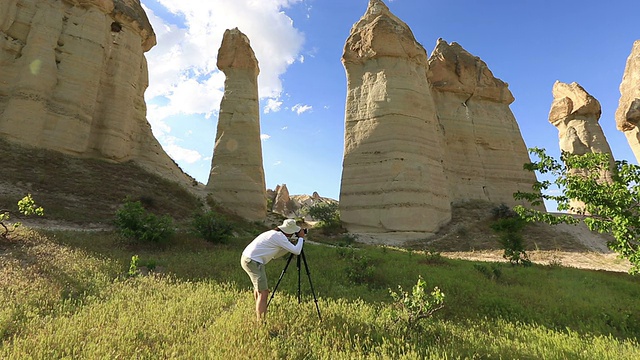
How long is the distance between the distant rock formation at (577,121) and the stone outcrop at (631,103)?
6.71 ft

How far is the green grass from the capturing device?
4031 mm

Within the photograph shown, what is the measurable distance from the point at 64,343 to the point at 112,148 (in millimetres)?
19396

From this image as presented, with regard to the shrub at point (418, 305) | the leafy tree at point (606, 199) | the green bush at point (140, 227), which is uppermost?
the leafy tree at point (606, 199)

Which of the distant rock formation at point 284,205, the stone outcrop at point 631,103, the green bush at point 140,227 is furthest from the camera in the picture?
the distant rock formation at point 284,205

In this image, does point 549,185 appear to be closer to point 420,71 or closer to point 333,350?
point 333,350

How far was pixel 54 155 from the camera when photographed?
17406mm

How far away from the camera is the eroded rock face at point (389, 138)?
21.8 m

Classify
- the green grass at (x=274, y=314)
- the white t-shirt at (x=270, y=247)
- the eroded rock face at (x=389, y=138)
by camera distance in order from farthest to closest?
1. the eroded rock face at (x=389, y=138)
2. the white t-shirt at (x=270, y=247)
3. the green grass at (x=274, y=314)

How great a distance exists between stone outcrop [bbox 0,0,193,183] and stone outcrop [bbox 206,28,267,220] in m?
3.24

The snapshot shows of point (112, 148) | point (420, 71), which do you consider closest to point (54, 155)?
point (112, 148)

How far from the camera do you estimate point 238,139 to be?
25797mm

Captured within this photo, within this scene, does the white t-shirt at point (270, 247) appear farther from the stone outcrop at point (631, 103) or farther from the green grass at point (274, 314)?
the stone outcrop at point (631, 103)

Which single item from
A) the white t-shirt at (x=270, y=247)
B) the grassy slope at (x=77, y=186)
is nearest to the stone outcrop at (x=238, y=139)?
the grassy slope at (x=77, y=186)

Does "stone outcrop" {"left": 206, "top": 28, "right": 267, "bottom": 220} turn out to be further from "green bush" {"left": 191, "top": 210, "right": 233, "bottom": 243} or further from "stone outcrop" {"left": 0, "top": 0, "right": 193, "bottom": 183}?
"green bush" {"left": 191, "top": 210, "right": 233, "bottom": 243}
